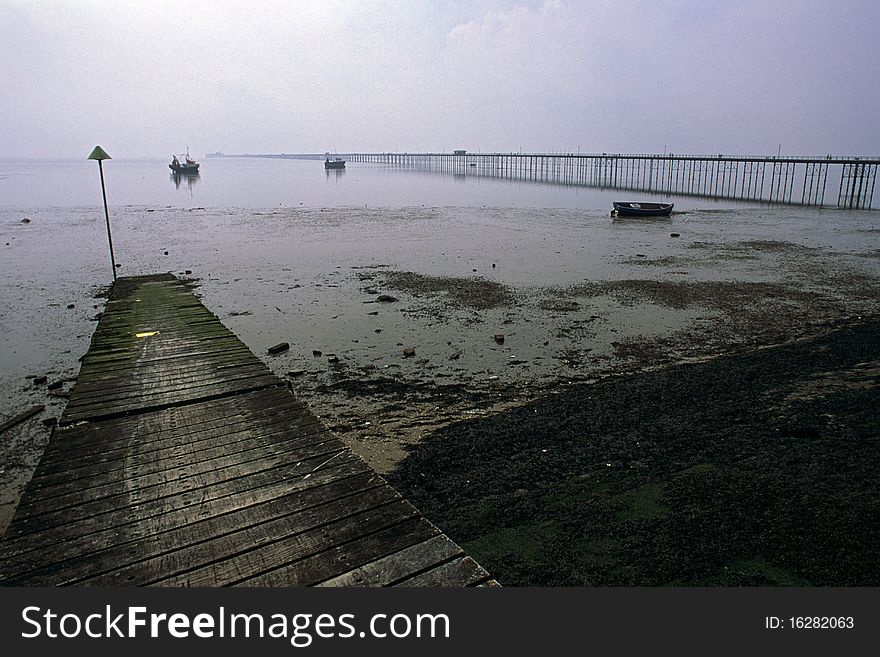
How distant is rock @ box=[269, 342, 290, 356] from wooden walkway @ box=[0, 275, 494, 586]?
439 cm

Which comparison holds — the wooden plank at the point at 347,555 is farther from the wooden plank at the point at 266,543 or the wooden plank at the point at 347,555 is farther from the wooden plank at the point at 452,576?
the wooden plank at the point at 452,576

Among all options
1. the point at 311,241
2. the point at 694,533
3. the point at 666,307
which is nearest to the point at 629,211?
the point at 311,241

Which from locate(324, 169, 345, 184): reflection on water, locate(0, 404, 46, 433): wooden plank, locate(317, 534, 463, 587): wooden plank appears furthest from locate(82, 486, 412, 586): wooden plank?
locate(324, 169, 345, 184): reflection on water

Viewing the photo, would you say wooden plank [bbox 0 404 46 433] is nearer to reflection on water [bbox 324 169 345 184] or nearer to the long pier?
the long pier

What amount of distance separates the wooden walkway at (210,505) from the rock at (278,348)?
4.39 m

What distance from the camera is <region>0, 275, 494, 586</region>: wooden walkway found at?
3.00m

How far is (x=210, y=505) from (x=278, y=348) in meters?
7.08

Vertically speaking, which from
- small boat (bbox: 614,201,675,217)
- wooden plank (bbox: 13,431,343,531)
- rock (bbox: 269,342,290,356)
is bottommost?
rock (bbox: 269,342,290,356)

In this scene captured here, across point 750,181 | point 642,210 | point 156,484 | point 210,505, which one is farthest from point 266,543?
point 750,181

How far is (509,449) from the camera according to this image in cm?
618

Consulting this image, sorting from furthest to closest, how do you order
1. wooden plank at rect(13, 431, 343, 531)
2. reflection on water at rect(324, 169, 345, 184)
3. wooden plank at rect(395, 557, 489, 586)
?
reflection on water at rect(324, 169, 345, 184) < wooden plank at rect(13, 431, 343, 531) < wooden plank at rect(395, 557, 489, 586)

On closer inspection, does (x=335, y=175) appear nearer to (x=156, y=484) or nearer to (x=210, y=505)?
(x=156, y=484)

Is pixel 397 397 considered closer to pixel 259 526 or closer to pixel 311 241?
pixel 259 526

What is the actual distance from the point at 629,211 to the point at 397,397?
32810 mm
